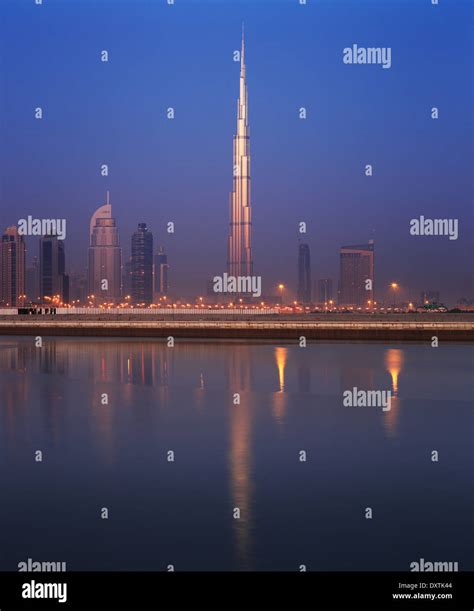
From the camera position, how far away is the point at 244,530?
12695 millimetres

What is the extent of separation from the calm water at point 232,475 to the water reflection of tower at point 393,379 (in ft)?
0.69

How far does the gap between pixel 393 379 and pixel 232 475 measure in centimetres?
2226

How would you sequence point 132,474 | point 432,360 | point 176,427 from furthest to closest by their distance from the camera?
1. point 432,360
2. point 176,427
3. point 132,474

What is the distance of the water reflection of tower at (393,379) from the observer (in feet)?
78.6

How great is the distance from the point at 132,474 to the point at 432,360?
37.1 meters

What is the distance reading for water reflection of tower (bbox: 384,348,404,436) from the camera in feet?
78.6

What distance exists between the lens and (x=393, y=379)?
3762 cm

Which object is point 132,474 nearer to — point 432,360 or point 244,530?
point 244,530

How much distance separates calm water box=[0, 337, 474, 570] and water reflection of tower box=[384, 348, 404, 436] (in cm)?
21

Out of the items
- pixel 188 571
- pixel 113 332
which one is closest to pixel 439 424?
pixel 188 571

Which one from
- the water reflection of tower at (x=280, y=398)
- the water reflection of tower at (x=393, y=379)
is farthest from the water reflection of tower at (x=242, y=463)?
the water reflection of tower at (x=393, y=379)
